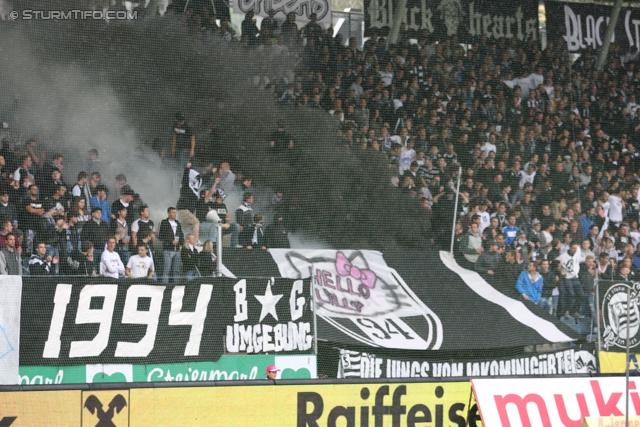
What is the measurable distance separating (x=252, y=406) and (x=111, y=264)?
15.1 ft

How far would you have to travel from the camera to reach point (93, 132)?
11.9 m

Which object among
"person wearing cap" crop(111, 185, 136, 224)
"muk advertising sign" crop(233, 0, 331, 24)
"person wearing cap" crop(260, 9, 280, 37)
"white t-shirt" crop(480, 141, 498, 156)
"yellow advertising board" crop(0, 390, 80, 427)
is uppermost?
"muk advertising sign" crop(233, 0, 331, 24)

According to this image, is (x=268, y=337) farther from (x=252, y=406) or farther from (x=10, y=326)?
(x=252, y=406)

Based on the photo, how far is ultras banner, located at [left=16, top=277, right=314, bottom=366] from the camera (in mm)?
A: 9609

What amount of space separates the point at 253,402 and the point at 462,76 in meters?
9.75

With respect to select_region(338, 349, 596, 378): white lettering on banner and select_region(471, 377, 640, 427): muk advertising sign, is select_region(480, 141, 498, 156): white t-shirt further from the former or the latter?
select_region(471, 377, 640, 427): muk advertising sign

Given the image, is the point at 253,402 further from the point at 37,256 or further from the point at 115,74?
the point at 115,74

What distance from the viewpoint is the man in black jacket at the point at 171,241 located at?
1085cm

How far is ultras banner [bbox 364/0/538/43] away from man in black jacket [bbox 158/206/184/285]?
17.8ft

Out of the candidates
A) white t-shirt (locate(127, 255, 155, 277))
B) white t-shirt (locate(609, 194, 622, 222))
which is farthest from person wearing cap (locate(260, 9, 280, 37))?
white t-shirt (locate(609, 194, 622, 222))

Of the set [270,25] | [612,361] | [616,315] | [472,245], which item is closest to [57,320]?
[472,245]

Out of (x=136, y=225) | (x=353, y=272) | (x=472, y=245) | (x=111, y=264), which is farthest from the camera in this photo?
(x=472, y=245)

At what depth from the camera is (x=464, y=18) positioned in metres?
15.6

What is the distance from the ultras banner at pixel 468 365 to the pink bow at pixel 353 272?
134 cm
